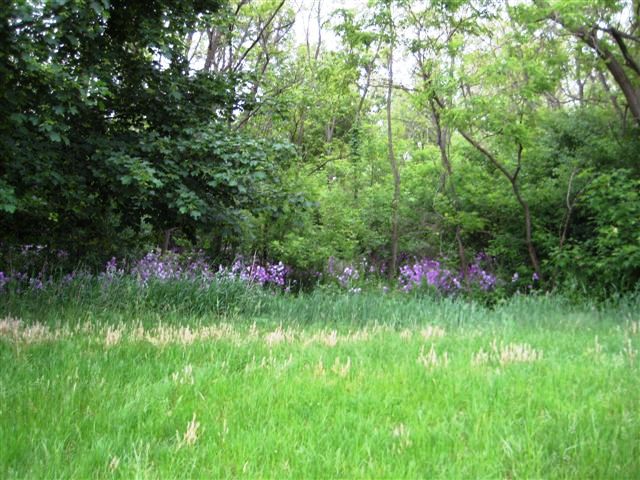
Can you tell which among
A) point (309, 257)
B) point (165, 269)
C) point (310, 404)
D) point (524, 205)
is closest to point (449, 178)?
point (524, 205)

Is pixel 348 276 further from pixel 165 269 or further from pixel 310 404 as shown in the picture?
pixel 310 404

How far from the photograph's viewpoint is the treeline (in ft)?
20.6

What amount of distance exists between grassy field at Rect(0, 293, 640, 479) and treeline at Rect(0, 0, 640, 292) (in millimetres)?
2495

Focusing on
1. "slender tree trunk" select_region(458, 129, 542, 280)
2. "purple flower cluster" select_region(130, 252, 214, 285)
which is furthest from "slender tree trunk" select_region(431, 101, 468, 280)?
"purple flower cluster" select_region(130, 252, 214, 285)

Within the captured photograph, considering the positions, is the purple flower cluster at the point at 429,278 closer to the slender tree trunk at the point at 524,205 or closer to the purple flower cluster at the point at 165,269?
the slender tree trunk at the point at 524,205

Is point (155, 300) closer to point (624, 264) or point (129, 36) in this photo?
point (129, 36)

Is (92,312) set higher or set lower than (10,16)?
lower

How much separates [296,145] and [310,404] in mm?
7899

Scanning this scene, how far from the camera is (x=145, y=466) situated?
7.25ft

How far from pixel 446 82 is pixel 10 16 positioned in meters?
6.66

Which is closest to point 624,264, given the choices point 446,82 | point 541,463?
point 446,82

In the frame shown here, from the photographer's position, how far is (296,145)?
10359 millimetres

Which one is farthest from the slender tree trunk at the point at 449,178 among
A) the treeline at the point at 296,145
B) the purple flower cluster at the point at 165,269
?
the purple flower cluster at the point at 165,269

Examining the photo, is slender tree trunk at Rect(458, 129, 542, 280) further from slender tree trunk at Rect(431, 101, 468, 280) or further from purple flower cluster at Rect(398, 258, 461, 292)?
purple flower cluster at Rect(398, 258, 461, 292)
